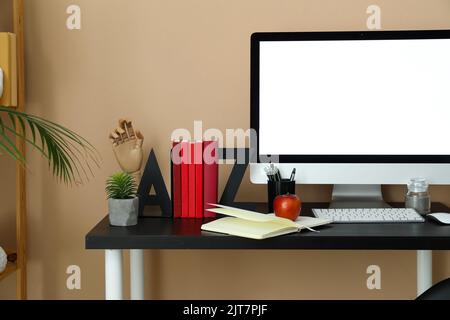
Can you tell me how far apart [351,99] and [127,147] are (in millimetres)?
702

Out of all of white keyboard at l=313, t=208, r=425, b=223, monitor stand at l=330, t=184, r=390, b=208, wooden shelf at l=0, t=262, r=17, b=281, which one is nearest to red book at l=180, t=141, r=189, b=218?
white keyboard at l=313, t=208, r=425, b=223

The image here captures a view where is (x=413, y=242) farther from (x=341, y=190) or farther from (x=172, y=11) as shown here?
(x=172, y=11)

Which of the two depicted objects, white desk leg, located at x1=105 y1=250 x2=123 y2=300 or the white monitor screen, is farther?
the white monitor screen

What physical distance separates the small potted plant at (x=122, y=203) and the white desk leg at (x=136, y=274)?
40 centimetres

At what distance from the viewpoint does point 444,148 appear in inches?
75.3

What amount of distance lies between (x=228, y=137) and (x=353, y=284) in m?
0.67

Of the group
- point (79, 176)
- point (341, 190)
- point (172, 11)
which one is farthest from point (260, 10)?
point (79, 176)

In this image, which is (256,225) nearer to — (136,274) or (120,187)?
(120,187)

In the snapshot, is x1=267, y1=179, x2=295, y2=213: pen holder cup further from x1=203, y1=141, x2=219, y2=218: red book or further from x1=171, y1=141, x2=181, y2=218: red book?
x1=171, y1=141, x2=181, y2=218: red book

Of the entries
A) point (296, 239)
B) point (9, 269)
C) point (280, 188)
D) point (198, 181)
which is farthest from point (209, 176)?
point (9, 269)

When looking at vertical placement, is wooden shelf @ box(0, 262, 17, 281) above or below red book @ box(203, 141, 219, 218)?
below

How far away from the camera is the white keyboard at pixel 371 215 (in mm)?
1735

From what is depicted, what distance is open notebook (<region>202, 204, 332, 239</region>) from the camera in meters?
1.57

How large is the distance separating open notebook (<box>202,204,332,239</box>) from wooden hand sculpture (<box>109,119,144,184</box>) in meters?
0.36
